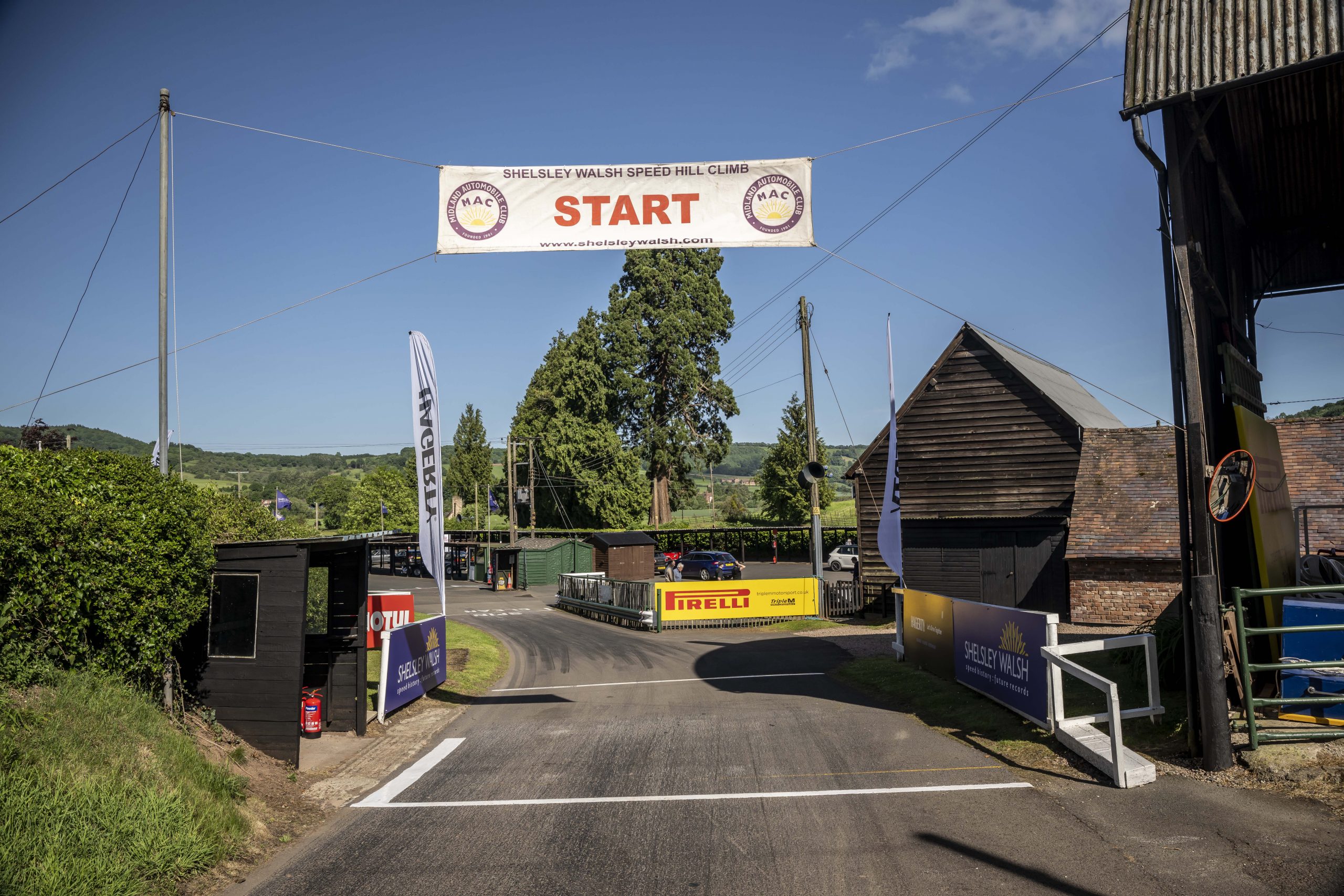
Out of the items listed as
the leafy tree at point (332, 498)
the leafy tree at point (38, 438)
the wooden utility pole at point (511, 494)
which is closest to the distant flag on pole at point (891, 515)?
the leafy tree at point (38, 438)

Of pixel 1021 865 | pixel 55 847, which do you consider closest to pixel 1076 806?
pixel 1021 865

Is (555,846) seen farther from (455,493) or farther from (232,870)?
(455,493)

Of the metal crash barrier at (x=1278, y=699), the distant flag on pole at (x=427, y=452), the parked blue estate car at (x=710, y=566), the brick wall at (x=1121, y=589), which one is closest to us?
the metal crash barrier at (x=1278, y=699)

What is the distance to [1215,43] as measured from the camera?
941 centimetres

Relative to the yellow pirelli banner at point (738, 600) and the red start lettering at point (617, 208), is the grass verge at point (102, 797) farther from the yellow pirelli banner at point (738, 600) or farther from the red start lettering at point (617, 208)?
the yellow pirelli banner at point (738, 600)

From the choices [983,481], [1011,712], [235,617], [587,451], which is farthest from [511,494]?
[1011,712]

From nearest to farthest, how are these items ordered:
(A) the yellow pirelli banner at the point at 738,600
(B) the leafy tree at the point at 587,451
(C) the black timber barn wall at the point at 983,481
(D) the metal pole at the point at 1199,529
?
(D) the metal pole at the point at 1199,529, (C) the black timber barn wall at the point at 983,481, (A) the yellow pirelli banner at the point at 738,600, (B) the leafy tree at the point at 587,451

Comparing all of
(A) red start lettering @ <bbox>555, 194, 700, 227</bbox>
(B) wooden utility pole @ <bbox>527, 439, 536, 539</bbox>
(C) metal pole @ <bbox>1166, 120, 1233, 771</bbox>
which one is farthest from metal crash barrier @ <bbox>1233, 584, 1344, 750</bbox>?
(B) wooden utility pole @ <bbox>527, 439, 536, 539</bbox>

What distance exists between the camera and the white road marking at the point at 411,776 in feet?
31.2

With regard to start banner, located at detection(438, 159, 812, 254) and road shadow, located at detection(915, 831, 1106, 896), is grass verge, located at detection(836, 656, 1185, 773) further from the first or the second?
start banner, located at detection(438, 159, 812, 254)

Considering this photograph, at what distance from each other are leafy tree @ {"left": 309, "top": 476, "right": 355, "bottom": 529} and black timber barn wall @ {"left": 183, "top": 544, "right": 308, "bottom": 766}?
403 feet

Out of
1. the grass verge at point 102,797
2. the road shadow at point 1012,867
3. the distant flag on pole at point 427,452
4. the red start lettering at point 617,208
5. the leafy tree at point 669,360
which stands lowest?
the road shadow at point 1012,867

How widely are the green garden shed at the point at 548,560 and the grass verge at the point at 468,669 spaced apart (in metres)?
23.3

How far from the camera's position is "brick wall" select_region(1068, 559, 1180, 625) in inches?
894
